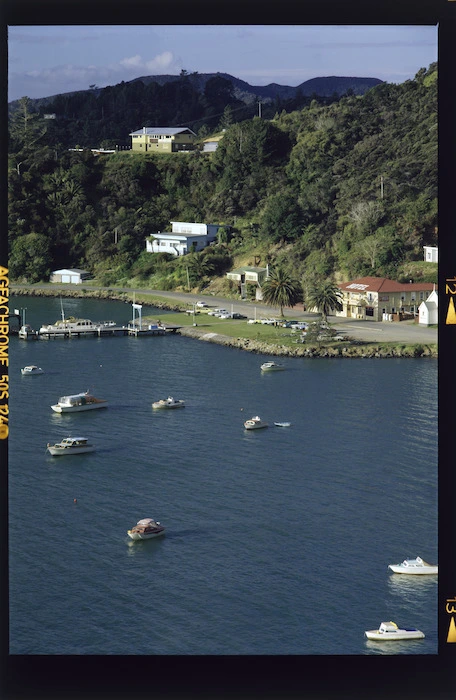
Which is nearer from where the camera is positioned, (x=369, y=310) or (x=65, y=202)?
(x=369, y=310)

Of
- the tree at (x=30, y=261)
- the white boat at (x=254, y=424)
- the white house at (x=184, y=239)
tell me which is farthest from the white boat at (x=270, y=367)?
the tree at (x=30, y=261)

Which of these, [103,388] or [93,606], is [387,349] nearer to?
[103,388]

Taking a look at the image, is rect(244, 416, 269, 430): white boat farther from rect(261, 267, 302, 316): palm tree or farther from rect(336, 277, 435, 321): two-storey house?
rect(336, 277, 435, 321): two-storey house

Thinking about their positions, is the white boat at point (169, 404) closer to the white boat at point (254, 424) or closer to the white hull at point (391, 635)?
the white boat at point (254, 424)

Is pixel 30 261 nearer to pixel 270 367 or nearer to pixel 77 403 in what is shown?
pixel 270 367

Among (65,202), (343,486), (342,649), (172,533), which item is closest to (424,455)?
(343,486)

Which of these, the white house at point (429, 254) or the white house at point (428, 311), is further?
the white house at point (429, 254)
